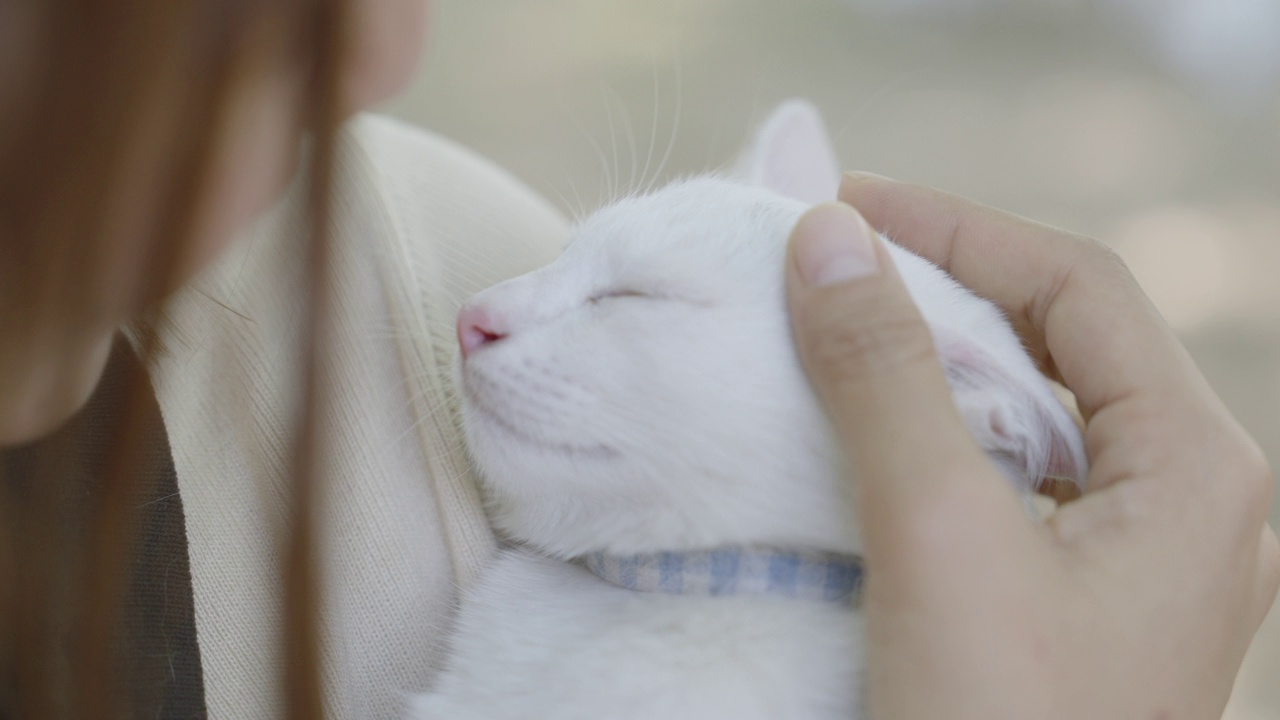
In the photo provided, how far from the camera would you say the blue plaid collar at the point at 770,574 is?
2.14ft

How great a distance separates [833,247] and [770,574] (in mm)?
227

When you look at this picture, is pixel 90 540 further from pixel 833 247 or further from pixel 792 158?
pixel 792 158

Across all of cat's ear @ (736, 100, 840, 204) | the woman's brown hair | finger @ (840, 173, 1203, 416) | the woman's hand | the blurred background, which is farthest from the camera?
the blurred background

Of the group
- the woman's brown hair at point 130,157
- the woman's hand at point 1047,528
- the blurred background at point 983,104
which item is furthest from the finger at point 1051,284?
the blurred background at point 983,104

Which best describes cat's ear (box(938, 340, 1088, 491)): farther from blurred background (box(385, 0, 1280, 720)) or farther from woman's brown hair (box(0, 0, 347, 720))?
blurred background (box(385, 0, 1280, 720))

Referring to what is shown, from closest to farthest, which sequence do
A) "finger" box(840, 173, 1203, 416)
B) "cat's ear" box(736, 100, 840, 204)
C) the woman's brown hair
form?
the woman's brown hair → "finger" box(840, 173, 1203, 416) → "cat's ear" box(736, 100, 840, 204)

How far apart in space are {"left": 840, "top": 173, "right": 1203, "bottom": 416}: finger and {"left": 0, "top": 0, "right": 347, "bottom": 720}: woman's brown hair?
0.48 m

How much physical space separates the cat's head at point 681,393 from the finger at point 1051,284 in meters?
0.03

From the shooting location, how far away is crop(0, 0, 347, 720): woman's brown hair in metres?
0.39

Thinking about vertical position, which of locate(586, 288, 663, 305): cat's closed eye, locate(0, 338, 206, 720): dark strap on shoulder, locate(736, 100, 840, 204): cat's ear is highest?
locate(736, 100, 840, 204): cat's ear

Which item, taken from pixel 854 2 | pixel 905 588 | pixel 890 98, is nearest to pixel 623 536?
pixel 905 588

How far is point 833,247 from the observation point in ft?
1.88

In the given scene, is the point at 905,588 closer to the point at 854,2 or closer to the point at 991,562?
the point at 991,562

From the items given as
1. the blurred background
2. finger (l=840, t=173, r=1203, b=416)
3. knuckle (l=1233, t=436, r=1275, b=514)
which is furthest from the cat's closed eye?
the blurred background
